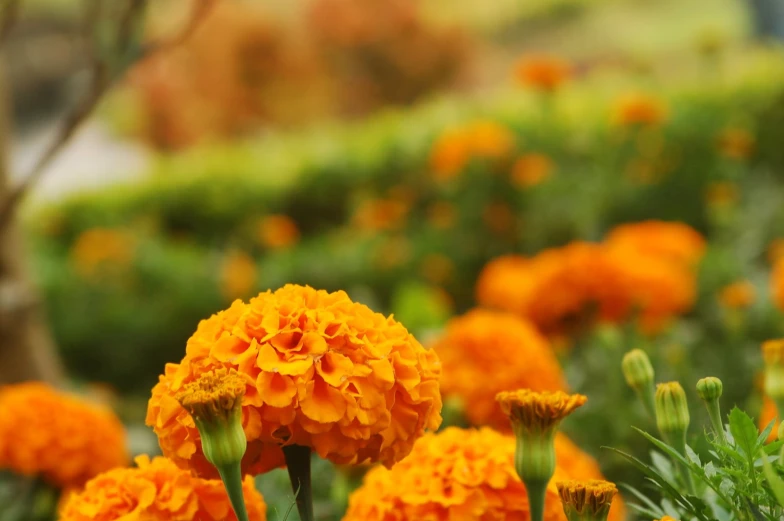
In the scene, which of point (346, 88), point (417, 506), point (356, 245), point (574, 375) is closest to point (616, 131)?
point (356, 245)

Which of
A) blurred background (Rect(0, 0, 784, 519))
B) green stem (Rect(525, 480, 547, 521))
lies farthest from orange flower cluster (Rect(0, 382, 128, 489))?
green stem (Rect(525, 480, 547, 521))

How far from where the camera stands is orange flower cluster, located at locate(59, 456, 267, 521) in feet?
1.94

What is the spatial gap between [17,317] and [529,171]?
62.8 inches

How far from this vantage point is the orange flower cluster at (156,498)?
0.59 m

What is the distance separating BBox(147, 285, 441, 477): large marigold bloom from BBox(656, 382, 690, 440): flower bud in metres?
0.15

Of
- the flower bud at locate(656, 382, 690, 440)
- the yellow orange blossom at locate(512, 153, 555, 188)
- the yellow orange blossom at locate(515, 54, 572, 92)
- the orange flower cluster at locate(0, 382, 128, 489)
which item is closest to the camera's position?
the flower bud at locate(656, 382, 690, 440)

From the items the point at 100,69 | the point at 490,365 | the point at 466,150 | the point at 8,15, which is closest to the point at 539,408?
the point at 490,365

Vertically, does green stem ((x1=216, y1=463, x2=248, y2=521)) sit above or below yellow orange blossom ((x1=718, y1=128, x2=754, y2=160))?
above

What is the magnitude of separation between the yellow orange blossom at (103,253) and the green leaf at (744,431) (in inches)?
122

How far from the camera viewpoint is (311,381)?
53 cm

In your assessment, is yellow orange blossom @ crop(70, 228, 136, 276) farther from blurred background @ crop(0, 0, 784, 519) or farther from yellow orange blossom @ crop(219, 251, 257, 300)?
yellow orange blossom @ crop(219, 251, 257, 300)

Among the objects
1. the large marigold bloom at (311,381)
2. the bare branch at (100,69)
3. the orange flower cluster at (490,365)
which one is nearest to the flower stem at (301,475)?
the large marigold bloom at (311,381)

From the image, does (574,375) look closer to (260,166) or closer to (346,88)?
(260,166)

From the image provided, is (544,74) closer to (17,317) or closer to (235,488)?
(17,317)
